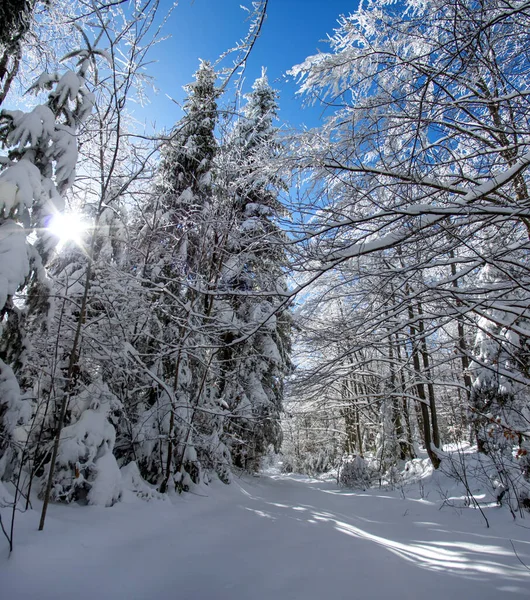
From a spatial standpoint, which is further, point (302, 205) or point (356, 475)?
point (356, 475)

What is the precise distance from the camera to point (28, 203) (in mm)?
2691

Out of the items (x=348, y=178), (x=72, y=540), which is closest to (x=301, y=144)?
(x=348, y=178)

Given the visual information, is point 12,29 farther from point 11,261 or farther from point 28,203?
point 11,261

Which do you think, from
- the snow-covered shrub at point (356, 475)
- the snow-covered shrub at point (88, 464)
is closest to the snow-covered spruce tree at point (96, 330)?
the snow-covered shrub at point (88, 464)

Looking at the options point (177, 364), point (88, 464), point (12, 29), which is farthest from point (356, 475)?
point (12, 29)

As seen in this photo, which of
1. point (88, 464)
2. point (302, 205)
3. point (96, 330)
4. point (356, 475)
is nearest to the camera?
point (302, 205)

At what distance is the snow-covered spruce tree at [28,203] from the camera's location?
102 inches

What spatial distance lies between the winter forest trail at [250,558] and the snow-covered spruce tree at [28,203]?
3.36ft

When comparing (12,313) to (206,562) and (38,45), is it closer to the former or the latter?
(206,562)

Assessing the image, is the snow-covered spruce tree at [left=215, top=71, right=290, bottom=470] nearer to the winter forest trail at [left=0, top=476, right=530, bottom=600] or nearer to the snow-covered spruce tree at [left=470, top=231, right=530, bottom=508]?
the winter forest trail at [left=0, top=476, right=530, bottom=600]

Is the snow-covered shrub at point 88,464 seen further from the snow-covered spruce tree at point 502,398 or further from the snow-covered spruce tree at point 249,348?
the snow-covered spruce tree at point 502,398

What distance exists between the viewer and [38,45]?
12.4ft

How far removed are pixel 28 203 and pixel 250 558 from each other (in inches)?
140

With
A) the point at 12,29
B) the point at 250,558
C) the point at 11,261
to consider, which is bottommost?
the point at 250,558
